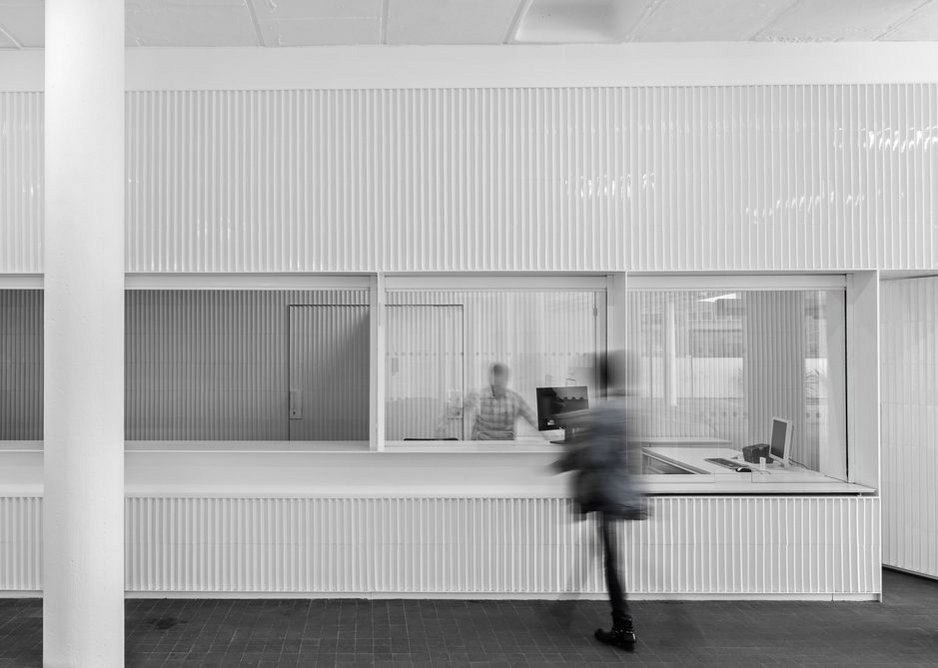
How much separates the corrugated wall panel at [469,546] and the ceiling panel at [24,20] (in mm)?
3400

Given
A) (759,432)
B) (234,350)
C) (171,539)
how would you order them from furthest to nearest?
(234,350)
(759,432)
(171,539)

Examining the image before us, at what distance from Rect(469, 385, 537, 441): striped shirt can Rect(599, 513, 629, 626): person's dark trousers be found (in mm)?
1311

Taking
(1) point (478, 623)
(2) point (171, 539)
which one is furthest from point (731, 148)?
→ (2) point (171, 539)

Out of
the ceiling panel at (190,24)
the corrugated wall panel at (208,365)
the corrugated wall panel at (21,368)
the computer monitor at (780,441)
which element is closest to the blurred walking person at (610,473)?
the computer monitor at (780,441)

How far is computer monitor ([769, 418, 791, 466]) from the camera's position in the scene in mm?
5605

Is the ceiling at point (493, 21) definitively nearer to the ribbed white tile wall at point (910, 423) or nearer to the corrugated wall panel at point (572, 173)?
the corrugated wall panel at point (572, 173)

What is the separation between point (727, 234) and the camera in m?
5.29

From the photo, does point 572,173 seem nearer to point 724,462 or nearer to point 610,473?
point 610,473

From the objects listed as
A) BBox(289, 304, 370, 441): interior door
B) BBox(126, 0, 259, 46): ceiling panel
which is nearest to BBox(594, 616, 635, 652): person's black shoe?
BBox(289, 304, 370, 441): interior door

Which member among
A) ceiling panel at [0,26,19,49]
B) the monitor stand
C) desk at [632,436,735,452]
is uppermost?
ceiling panel at [0,26,19,49]

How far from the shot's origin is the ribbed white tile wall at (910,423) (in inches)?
225

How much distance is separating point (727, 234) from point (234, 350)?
→ 5.45m

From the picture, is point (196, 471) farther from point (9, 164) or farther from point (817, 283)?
point (817, 283)

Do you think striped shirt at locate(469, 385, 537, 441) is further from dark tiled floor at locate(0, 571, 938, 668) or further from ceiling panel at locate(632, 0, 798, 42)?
ceiling panel at locate(632, 0, 798, 42)
